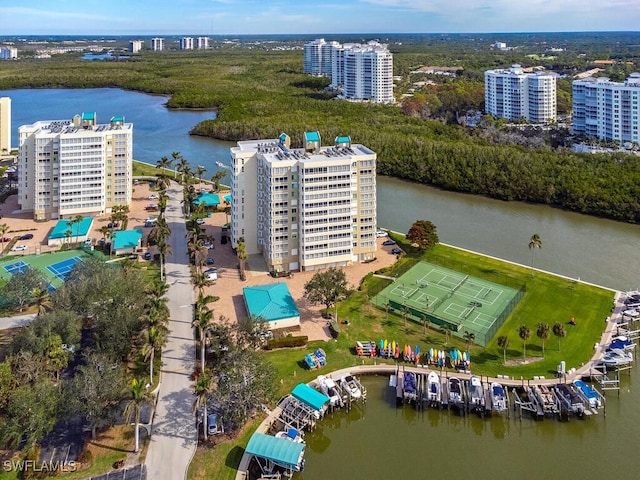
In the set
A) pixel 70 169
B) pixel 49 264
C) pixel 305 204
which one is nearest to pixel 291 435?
pixel 305 204

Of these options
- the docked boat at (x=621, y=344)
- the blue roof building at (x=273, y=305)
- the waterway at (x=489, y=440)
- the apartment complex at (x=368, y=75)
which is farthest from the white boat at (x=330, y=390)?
the apartment complex at (x=368, y=75)

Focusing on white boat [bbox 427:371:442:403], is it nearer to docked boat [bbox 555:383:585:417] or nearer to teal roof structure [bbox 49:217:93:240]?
docked boat [bbox 555:383:585:417]

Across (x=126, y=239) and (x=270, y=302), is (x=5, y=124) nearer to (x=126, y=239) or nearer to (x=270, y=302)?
(x=126, y=239)

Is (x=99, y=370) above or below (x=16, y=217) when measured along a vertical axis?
below

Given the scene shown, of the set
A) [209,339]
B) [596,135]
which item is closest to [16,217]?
[209,339]

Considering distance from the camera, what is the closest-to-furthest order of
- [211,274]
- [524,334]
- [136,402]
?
[136,402] < [524,334] < [211,274]

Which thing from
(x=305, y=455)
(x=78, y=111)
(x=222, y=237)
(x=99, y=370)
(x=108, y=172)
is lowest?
(x=305, y=455)

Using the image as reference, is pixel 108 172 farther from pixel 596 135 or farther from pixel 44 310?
pixel 596 135

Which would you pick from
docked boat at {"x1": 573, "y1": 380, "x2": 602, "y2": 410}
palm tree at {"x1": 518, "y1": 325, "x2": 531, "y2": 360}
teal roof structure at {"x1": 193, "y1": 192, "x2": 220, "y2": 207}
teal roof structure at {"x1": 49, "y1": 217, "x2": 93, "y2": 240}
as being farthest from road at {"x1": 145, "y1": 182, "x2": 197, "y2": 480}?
docked boat at {"x1": 573, "y1": 380, "x2": 602, "y2": 410}
